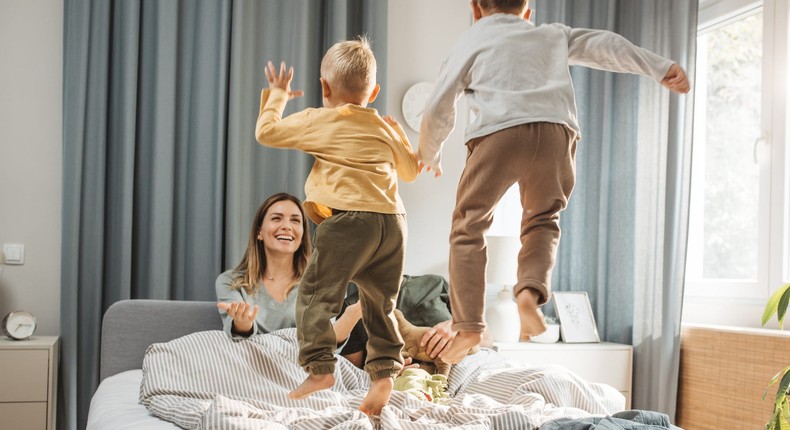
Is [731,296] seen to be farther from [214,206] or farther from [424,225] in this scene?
[214,206]

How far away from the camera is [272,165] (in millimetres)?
3977


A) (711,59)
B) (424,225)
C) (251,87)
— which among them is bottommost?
(424,225)

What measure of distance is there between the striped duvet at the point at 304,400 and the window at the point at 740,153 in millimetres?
1404

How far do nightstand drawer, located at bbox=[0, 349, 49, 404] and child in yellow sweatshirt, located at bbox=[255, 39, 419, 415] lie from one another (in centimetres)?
217

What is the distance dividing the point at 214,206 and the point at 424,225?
117 centimetres

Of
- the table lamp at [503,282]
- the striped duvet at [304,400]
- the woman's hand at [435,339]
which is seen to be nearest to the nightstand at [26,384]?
the striped duvet at [304,400]

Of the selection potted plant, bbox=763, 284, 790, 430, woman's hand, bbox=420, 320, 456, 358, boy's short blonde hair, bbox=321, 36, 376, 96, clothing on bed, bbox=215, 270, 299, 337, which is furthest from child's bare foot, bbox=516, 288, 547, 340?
clothing on bed, bbox=215, 270, 299, 337

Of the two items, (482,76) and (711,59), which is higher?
(711,59)

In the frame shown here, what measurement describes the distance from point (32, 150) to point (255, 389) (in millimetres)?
1736

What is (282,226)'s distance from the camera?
3.23m

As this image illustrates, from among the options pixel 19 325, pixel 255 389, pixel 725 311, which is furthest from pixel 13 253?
pixel 725 311

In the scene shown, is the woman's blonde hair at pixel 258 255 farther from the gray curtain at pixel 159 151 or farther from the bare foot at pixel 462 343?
the bare foot at pixel 462 343

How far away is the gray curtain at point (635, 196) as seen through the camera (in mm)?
3959

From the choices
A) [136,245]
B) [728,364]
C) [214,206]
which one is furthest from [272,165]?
[728,364]
